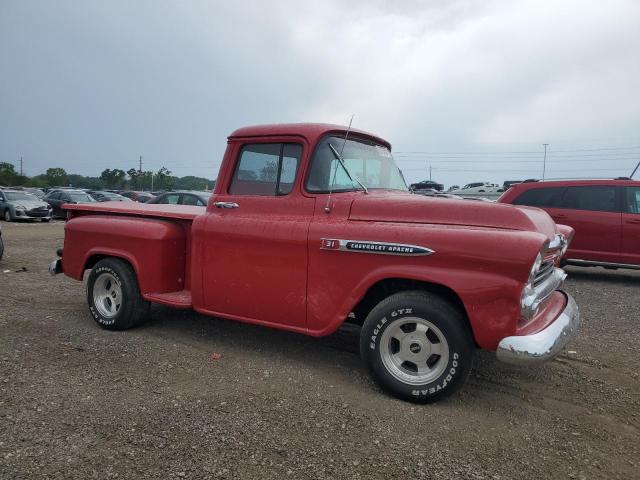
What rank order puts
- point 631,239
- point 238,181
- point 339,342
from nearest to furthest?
point 238,181 < point 339,342 < point 631,239

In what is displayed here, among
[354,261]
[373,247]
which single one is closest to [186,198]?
[354,261]

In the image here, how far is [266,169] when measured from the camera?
4.30 m

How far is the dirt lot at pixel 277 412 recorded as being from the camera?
2.72 metres

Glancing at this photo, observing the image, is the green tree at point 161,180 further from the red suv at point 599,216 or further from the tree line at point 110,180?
the red suv at point 599,216

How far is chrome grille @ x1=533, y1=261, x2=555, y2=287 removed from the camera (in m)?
3.55

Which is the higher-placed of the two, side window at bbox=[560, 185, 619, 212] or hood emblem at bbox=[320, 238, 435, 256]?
side window at bbox=[560, 185, 619, 212]

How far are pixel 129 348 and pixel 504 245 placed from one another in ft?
11.3

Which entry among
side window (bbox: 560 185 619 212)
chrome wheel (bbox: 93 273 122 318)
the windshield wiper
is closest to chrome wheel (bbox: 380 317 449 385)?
the windshield wiper

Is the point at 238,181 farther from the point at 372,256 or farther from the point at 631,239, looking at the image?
the point at 631,239

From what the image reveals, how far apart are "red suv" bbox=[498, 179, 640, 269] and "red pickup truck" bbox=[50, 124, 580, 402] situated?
15.4 ft

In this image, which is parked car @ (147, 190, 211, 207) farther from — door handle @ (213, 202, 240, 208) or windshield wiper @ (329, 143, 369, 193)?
windshield wiper @ (329, 143, 369, 193)

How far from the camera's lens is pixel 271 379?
3846mm

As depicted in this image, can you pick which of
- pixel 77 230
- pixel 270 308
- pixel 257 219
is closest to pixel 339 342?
pixel 270 308

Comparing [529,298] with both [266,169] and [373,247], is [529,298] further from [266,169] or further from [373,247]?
[266,169]
